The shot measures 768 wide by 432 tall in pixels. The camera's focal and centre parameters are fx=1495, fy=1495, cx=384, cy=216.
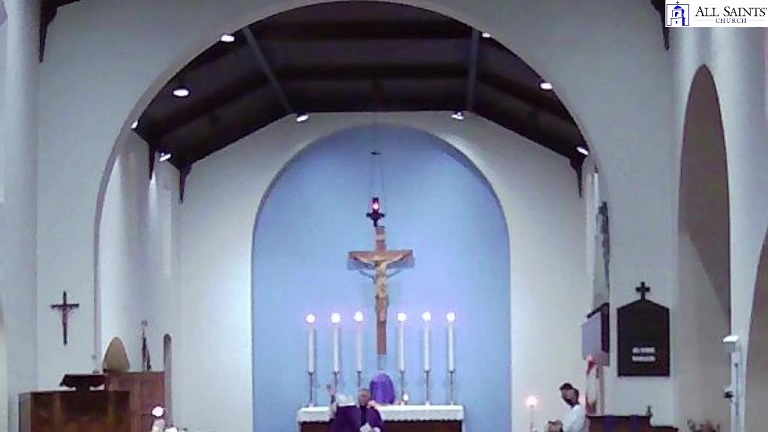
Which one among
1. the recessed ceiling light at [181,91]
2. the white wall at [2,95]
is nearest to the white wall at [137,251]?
the recessed ceiling light at [181,91]

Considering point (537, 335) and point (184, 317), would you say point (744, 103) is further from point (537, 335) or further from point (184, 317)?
point (184, 317)

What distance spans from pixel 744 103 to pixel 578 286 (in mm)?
10065

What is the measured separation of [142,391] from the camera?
47.2 feet

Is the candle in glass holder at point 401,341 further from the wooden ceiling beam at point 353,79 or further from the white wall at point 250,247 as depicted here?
the wooden ceiling beam at point 353,79

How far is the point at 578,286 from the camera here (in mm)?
18422

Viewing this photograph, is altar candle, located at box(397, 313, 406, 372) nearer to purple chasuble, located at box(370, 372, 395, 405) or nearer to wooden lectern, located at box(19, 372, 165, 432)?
purple chasuble, located at box(370, 372, 395, 405)

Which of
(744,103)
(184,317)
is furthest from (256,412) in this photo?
(744,103)

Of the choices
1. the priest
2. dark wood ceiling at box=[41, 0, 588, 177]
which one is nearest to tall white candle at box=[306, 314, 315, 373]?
dark wood ceiling at box=[41, 0, 588, 177]

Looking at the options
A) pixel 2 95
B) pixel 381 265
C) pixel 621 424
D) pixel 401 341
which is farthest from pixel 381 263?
pixel 2 95

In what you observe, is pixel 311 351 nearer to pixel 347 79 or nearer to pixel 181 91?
pixel 347 79

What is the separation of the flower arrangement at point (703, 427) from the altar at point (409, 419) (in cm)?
748

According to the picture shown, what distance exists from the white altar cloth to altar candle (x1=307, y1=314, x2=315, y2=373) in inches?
29.0

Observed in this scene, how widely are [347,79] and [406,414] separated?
414 cm

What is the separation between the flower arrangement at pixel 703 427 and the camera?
34.2ft
